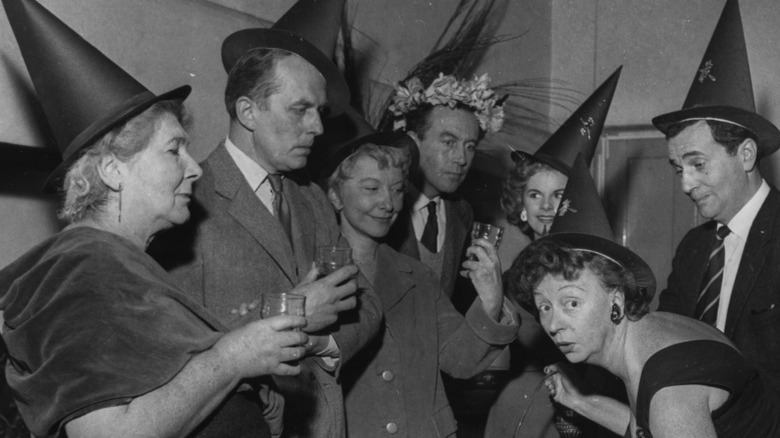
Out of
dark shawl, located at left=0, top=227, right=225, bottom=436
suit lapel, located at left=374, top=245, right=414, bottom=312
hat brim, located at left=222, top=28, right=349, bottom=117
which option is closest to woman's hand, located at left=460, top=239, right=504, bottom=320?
suit lapel, located at left=374, top=245, right=414, bottom=312

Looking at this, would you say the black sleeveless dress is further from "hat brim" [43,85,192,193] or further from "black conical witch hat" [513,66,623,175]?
"black conical witch hat" [513,66,623,175]

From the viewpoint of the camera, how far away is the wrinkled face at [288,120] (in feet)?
8.96

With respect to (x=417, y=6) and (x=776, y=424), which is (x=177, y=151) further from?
(x=417, y=6)

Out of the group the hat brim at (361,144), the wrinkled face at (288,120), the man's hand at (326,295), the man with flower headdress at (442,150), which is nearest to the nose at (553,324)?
the man's hand at (326,295)

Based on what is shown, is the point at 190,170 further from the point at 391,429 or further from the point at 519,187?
the point at 519,187

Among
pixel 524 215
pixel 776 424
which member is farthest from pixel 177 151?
pixel 524 215

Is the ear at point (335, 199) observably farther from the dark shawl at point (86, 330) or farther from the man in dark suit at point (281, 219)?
the dark shawl at point (86, 330)

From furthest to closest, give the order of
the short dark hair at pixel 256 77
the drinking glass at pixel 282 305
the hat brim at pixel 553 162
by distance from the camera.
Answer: the hat brim at pixel 553 162 → the short dark hair at pixel 256 77 → the drinking glass at pixel 282 305

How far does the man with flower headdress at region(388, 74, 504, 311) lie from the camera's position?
3900 millimetres

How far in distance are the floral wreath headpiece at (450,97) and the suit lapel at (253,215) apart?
1593 mm

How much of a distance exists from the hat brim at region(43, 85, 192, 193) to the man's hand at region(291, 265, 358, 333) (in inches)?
25.2

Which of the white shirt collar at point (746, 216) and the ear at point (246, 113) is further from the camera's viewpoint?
the white shirt collar at point (746, 216)

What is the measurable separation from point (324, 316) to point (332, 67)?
3.31ft

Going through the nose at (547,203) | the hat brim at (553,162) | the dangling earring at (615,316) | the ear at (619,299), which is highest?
the hat brim at (553,162)
